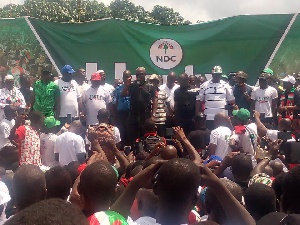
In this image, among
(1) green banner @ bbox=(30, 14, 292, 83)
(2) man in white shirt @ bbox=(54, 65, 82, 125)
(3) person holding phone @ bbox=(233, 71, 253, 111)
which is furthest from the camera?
(1) green banner @ bbox=(30, 14, 292, 83)

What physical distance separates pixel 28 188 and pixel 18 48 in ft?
26.5

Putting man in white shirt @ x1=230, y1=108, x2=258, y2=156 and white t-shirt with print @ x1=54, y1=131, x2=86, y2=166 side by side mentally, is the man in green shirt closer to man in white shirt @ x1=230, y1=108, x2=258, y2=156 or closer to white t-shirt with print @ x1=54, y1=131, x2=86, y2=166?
white t-shirt with print @ x1=54, y1=131, x2=86, y2=166

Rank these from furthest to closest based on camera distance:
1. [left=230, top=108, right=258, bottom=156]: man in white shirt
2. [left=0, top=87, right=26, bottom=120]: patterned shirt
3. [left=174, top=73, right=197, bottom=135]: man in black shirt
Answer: [left=174, top=73, right=197, bottom=135]: man in black shirt → [left=0, top=87, right=26, bottom=120]: patterned shirt → [left=230, top=108, right=258, bottom=156]: man in white shirt

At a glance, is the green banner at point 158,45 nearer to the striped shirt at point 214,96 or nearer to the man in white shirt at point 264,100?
the man in white shirt at point 264,100

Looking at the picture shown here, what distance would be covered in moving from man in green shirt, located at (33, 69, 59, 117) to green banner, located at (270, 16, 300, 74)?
16.7 feet

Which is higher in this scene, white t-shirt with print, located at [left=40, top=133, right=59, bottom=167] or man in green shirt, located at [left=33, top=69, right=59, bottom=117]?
man in green shirt, located at [left=33, top=69, right=59, bottom=117]

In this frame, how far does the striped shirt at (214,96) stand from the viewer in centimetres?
840

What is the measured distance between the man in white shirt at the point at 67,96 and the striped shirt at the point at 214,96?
6.86 feet

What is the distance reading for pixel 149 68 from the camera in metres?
11.3

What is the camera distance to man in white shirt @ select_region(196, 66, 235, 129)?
8.39 metres

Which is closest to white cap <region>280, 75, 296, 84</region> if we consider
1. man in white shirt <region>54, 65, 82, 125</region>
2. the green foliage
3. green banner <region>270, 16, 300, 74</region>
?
green banner <region>270, 16, 300, 74</region>

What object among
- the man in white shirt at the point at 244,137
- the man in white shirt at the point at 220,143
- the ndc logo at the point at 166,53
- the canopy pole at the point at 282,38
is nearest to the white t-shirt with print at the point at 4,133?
the man in white shirt at the point at 220,143

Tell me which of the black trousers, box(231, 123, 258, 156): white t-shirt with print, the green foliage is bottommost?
the black trousers

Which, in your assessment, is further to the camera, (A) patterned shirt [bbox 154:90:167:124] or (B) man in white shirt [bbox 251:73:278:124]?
(B) man in white shirt [bbox 251:73:278:124]
